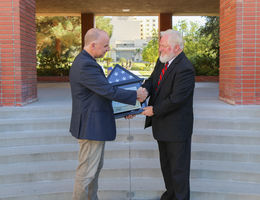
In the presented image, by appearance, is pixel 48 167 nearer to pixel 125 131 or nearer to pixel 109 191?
pixel 109 191

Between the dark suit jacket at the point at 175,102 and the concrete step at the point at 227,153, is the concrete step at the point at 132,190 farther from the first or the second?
the dark suit jacket at the point at 175,102

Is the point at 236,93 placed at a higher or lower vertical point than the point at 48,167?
higher

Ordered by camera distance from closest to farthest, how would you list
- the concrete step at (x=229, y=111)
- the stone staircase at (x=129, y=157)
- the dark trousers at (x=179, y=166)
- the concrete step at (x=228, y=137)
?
the dark trousers at (x=179, y=166)
the stone staircase at (x=129, y=157)
the concrete step at (x=228, y=137)
the concrete step at (x=229, y=111)

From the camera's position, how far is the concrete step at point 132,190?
3422 mm

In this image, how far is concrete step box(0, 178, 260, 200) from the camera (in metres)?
3.42

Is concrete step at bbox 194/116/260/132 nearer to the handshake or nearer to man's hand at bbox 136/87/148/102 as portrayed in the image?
the handshake

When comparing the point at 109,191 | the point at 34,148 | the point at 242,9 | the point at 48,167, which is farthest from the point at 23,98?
the point at 242,9

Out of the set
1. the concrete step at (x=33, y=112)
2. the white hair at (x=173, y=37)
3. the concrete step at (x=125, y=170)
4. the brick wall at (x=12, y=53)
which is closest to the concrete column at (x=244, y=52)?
the concrete step at (x=125, y=170)

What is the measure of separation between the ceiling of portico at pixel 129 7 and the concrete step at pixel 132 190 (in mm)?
10388

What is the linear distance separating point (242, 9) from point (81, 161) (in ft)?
13.7

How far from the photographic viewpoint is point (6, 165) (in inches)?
160

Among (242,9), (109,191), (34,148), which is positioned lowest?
(109,191)

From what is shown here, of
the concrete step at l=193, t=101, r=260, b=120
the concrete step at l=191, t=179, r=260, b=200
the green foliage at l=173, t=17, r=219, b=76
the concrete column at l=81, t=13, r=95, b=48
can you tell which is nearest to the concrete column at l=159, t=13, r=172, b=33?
the green foliage at l=173, t=17, r=219, b=76

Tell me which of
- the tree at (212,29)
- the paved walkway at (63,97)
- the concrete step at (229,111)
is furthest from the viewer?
the tree at (212,29)
